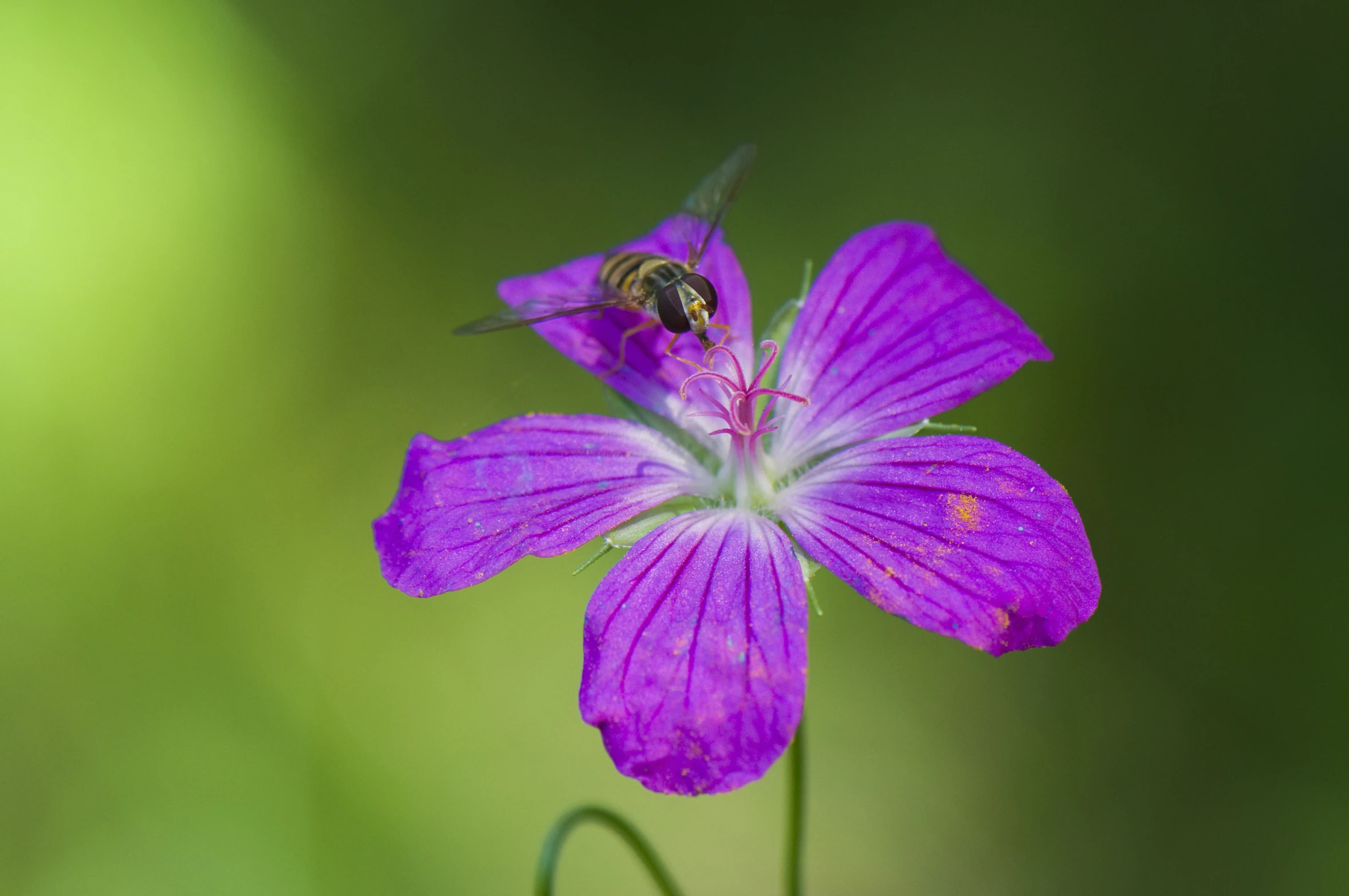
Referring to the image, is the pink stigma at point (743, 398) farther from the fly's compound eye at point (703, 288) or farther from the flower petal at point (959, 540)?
the flower petal at point (959, 540)

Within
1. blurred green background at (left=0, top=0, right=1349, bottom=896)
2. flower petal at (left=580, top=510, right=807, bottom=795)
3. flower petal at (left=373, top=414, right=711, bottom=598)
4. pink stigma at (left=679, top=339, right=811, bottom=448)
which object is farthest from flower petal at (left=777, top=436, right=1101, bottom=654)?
blurred green background at (left=0, top=0, right=1349, bottom=896)

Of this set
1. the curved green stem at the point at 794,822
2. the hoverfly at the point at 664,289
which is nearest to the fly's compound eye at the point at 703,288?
the hoverfly at the point at 664,289

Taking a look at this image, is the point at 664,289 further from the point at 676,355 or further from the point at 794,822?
the point at 794,822

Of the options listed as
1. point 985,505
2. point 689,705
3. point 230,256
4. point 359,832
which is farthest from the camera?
point 230,256

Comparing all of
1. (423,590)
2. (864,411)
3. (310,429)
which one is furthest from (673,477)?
(310,429)

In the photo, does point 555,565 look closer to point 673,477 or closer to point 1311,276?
point 673,477

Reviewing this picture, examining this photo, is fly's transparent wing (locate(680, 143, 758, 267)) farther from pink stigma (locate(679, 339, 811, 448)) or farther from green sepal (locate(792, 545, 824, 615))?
green sepal (locate(792, 545, 824, 615))
